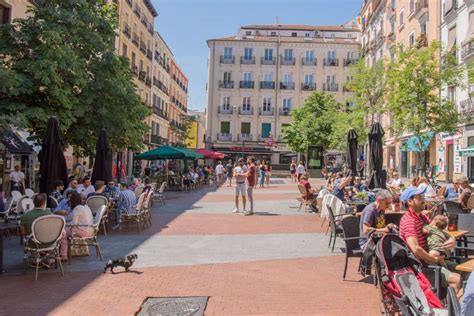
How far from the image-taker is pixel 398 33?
125ft

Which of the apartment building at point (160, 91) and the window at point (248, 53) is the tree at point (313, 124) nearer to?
the window at point (248, 53)

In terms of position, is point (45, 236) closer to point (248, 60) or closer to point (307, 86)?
point (248, 60)

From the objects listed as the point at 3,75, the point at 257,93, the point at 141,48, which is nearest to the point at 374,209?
the point at 3,75

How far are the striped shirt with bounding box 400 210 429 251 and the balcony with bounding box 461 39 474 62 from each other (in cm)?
2236

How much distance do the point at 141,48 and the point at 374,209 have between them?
1614 inches

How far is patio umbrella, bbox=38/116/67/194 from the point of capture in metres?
10.6

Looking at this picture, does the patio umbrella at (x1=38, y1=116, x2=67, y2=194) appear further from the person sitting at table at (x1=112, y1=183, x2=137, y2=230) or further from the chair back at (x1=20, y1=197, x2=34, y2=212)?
the person sitting at table at (x1=112, y1=183, x2=137, y2=230)

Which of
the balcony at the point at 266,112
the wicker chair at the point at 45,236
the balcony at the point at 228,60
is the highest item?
Answer: the balcony at the point at 228,60

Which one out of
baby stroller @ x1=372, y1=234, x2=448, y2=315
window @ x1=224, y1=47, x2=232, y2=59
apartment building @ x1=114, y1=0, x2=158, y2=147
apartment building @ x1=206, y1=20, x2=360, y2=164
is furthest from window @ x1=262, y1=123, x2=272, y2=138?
baby stroller @ x1=372, y1=234, x2=448, y2=315

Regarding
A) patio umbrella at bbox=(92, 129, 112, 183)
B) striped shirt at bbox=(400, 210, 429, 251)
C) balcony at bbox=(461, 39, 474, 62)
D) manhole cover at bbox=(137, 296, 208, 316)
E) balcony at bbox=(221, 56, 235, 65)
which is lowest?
manhole cover at bbox=(137, 296, 208, 316)

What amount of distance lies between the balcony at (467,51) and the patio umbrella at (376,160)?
14551 mm

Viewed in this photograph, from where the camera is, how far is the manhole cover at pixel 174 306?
5363 millimetres

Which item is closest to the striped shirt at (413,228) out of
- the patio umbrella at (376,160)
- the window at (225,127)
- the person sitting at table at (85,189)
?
the patio umbrella at (376,160)

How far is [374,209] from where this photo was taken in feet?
21.9
